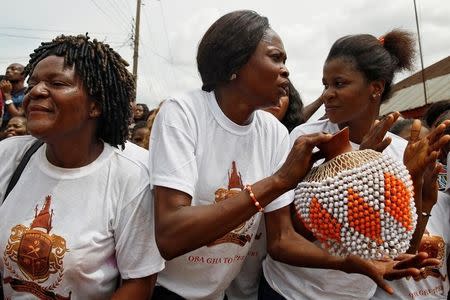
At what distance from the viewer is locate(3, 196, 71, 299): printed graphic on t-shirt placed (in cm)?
194

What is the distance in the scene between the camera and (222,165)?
2.06 meters

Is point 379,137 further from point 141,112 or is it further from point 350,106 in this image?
point 141,112

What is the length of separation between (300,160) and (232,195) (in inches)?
16.1

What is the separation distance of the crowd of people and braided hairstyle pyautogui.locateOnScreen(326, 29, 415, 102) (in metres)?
0.55

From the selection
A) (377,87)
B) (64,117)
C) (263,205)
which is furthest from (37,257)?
(377,87)

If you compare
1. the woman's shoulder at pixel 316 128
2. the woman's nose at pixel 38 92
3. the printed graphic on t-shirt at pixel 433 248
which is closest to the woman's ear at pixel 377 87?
the woman's shoulder at pixel 316 128

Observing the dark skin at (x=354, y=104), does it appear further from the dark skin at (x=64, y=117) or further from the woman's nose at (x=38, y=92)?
the woman's nose at (x=38, y=92)

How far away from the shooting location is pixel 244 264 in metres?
2.49

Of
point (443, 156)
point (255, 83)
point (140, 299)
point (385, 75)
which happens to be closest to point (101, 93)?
point (255, 83)

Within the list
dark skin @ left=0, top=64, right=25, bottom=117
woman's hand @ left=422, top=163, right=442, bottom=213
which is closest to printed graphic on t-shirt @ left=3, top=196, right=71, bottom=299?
woman's hand @ left=422, top=163, right=442, bottom=213

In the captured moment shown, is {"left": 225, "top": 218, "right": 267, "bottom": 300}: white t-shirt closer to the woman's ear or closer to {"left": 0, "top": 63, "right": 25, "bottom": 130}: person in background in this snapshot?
the woman's ear

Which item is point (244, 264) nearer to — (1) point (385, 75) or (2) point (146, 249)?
(2) point (146, 249)

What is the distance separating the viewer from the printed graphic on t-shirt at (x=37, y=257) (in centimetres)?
194

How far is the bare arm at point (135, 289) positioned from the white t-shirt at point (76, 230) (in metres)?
0.03
